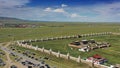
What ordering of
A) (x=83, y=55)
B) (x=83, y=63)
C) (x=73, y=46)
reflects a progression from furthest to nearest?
(x=73, y=46) → (x=83, y=55) → (x=83, y=63)

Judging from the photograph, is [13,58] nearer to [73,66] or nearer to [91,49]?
[73,66]

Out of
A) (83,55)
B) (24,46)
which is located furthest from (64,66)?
(24,46)

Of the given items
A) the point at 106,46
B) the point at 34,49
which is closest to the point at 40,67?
the point at 34,49

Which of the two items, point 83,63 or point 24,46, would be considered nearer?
point 83,63

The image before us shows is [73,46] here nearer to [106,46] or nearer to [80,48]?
[80,48]

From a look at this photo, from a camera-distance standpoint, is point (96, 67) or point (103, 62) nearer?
point (96, 67)

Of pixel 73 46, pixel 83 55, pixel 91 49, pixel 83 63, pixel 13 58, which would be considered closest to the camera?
pixel 83 63

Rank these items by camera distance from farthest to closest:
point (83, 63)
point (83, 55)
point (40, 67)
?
point (83, 55) → point (83, 63) → point (40, 67)

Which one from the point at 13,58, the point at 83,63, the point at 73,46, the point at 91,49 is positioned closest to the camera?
the point at 83,63

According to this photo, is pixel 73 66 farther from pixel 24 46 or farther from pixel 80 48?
pixel 24 46
